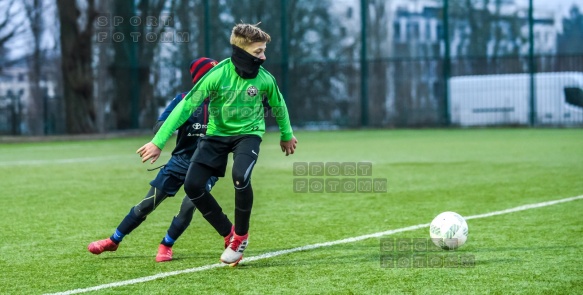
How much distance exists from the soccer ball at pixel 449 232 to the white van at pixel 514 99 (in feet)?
75.3

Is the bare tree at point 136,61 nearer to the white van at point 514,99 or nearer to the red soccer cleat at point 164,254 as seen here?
the white van at point 514,99

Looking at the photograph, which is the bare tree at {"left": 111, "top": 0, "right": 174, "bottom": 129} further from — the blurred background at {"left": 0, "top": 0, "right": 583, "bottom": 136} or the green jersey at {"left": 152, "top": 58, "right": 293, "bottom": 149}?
the green jersey at {"left": 152, "top": 58, "right": 293, "bottom": 149}

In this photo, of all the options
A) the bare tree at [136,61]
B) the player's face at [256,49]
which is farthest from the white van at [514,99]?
the player's face at [256,49]

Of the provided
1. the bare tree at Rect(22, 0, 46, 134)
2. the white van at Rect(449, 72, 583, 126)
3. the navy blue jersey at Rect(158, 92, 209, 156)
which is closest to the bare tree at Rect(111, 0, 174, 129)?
the bare tree at Rect(22, 0, 46, 134)

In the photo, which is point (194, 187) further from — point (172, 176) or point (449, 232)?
point (449, 232)

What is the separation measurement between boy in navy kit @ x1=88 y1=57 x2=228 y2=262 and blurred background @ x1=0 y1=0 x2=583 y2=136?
2279 cm

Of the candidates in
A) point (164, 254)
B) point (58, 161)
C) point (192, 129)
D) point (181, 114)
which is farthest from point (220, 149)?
point (58, 161)

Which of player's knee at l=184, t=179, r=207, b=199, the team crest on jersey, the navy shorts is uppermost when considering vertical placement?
the team crest on jersey

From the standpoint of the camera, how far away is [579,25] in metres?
28.2

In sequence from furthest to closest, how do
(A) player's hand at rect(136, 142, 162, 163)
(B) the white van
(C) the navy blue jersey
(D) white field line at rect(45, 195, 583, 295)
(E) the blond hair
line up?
(B) the white van
(C) the navy blue jersey
(E) the blond hair
(A) player's hand at rect(136, 142, 162, 163)
(D) white field line at rect(45, 195, 583, 295)

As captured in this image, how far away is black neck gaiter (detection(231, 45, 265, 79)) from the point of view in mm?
5910

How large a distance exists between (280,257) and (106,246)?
127cm

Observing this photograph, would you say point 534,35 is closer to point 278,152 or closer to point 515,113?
point 515,113

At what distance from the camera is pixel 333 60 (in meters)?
30.0
